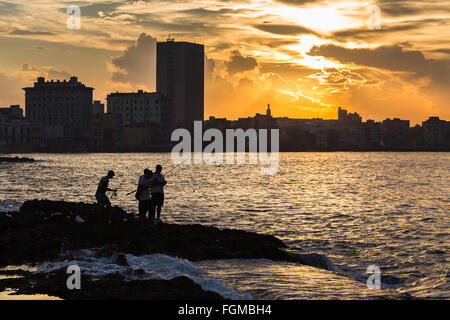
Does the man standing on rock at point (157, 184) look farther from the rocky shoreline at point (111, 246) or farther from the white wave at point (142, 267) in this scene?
the white wave at point (142, 267)

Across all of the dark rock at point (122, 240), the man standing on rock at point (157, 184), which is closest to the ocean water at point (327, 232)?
the dark rock at point (122, 240)

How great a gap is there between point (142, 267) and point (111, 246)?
2.37 metres

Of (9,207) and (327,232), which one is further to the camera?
(9,207)

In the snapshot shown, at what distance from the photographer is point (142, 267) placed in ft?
56.6

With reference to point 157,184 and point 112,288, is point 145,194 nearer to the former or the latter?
point 157,184

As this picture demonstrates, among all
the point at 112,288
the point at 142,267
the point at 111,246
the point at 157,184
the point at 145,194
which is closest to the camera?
the point at 112,288

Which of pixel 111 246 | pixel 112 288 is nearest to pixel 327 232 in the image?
pixel 111 246

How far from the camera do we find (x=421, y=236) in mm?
31125

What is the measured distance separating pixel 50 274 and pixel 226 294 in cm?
502

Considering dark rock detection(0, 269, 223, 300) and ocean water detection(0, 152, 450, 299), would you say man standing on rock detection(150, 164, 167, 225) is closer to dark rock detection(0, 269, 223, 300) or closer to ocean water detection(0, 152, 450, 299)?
ocean water detection(0, 152, 450, 299)

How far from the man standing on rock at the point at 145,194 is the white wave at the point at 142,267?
10.6ft

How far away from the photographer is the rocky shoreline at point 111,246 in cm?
1417
